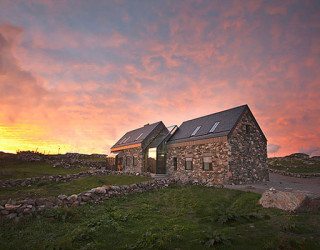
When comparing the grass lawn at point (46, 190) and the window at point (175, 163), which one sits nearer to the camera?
the grass lawn at point (46, 190)

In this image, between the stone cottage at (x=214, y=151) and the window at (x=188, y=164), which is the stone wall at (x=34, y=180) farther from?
the window at (x=188, y=164)

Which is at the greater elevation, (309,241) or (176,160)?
(176,160)

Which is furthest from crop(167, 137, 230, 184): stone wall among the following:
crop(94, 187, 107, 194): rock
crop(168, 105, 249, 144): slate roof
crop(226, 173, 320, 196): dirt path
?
crop(94, 187, 107, 194): rock

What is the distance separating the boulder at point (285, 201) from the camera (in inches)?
527

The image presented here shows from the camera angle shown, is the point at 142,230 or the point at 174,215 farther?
the point at 174,215

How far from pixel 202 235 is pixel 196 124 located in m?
26.7

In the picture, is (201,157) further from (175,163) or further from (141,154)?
(141,154)

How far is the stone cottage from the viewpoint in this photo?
26.4m

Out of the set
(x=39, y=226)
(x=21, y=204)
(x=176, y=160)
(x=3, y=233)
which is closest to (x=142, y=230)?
(x=39, y=226)

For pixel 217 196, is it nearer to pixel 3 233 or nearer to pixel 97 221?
pixel 97 221

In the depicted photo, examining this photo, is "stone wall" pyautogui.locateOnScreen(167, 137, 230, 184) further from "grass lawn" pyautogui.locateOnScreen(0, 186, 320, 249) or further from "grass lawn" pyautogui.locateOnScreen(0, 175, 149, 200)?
"grass lawn" pyautogui.locateOnScreen(0, 186, 320, 249)

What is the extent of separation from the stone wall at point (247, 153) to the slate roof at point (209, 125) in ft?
2.56

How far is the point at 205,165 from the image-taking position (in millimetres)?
28547

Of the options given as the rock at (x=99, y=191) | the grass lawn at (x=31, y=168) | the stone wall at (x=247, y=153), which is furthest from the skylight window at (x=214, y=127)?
the grass lawn at (x=31, y=168)
